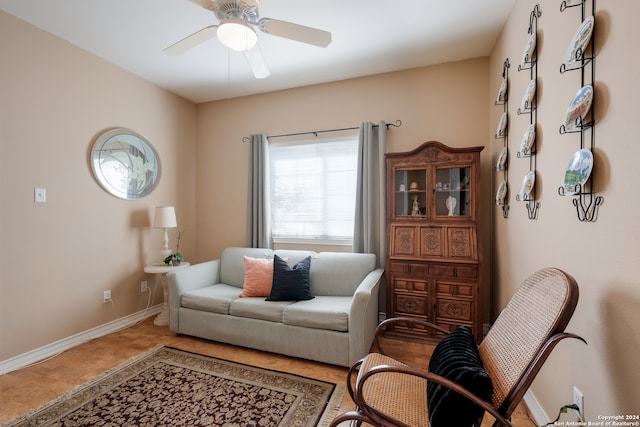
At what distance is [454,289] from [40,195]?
12.2 ft

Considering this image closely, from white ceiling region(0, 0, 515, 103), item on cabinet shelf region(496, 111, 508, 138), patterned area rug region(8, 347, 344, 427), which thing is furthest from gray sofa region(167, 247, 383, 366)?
white ceiling region(0, 0, 515, 103)

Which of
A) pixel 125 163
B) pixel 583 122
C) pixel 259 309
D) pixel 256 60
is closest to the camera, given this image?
pixel 583 122

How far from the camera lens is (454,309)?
2.59 metres

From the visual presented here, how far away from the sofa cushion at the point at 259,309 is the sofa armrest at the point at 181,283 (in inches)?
23.9

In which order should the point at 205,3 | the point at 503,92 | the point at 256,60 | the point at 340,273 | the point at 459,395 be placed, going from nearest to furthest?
1. the point at 459,395
2. the point at 205,3
3. the point at 256,60
4. the point at 503,92
5. the point at 340,273

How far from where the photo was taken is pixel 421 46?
269 centimetres

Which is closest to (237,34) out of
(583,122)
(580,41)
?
(580,41)

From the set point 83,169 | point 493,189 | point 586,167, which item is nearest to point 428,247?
point 493,189

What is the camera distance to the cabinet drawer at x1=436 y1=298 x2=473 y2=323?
2555 millimetres

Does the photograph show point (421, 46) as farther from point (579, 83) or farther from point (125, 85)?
point (125, 85)

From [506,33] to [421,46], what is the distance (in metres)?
0.68

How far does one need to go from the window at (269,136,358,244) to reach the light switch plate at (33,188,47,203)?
216cm

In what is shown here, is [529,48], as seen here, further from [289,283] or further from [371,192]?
[289,283]

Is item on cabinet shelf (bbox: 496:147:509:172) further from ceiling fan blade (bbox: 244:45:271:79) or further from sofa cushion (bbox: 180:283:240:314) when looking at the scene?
sofa cushion (bbox: 180:283:240:314)
